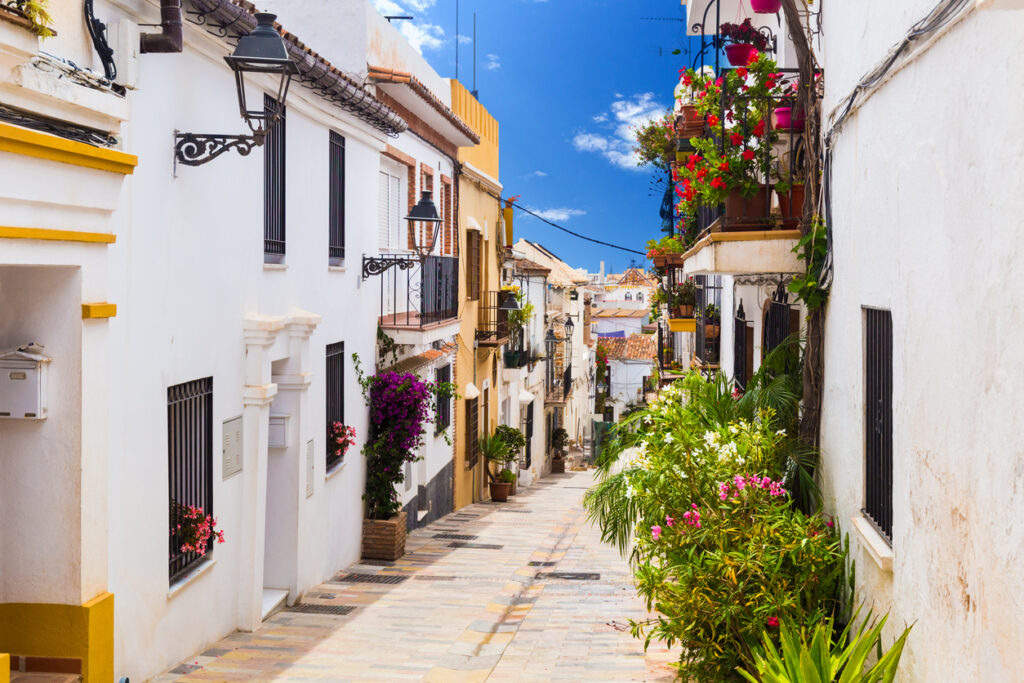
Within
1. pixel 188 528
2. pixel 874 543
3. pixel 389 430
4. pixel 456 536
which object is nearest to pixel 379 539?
pixel 389 430

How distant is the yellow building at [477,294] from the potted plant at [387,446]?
19.8ft

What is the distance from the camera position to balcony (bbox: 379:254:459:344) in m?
13.5

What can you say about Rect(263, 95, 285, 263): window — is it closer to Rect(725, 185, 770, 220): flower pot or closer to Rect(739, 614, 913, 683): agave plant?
Rect(725, 185, 770, 220): flower pot

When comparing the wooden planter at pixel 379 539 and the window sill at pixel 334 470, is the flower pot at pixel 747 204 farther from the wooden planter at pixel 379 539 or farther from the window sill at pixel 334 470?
the wooden planter at pixel 379 539

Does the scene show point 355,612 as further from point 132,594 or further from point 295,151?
point 295,151

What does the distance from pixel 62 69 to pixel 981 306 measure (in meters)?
4.59

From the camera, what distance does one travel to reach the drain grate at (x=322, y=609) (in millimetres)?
9922

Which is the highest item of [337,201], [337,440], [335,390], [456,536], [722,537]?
[337,201]

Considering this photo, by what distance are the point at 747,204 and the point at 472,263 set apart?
38.7 ft

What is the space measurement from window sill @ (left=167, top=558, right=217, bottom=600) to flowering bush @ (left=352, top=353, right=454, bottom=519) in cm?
480

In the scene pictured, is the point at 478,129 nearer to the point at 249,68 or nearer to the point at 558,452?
the point at 249,68

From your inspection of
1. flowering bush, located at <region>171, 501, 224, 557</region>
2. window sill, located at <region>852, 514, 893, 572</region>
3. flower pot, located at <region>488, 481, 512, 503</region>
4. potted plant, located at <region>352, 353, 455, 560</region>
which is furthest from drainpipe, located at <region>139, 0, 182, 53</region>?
flower pot, located at <region>488, 481, 512, 503</region>

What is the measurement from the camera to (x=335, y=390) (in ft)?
38.9

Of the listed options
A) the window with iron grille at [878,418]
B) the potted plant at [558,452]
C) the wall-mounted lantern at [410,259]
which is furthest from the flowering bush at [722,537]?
the potted plant at [558,452]
